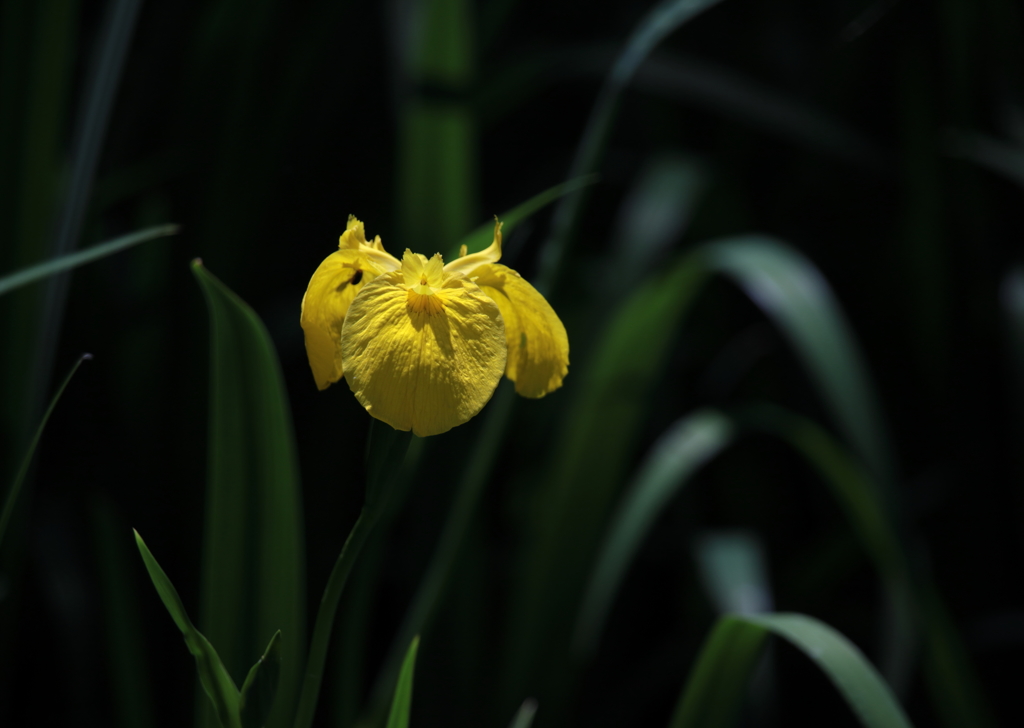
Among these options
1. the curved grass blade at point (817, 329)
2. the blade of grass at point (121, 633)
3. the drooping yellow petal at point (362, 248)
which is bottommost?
the blade of grass at point (121, 633)

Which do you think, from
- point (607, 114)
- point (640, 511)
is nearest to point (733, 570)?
point (640, 511)

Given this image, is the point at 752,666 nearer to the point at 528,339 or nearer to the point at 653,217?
the point at 528,339

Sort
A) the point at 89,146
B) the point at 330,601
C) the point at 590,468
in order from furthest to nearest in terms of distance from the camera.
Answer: the point at 590,468
the point at 89,146
the point at 330,601

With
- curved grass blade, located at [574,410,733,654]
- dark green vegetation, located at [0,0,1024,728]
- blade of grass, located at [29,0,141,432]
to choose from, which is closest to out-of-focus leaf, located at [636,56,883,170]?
dark green vegetation, located at [0,0,1024,728]

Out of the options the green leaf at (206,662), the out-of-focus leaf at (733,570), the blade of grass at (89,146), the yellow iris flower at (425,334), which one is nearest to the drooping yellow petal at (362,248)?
the yellow iris flower at (425,334)

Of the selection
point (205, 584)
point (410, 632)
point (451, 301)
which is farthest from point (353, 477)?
point (451, 301)

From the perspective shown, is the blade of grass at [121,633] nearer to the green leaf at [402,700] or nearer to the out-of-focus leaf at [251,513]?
the out-of-focus leaf at [251,513]
